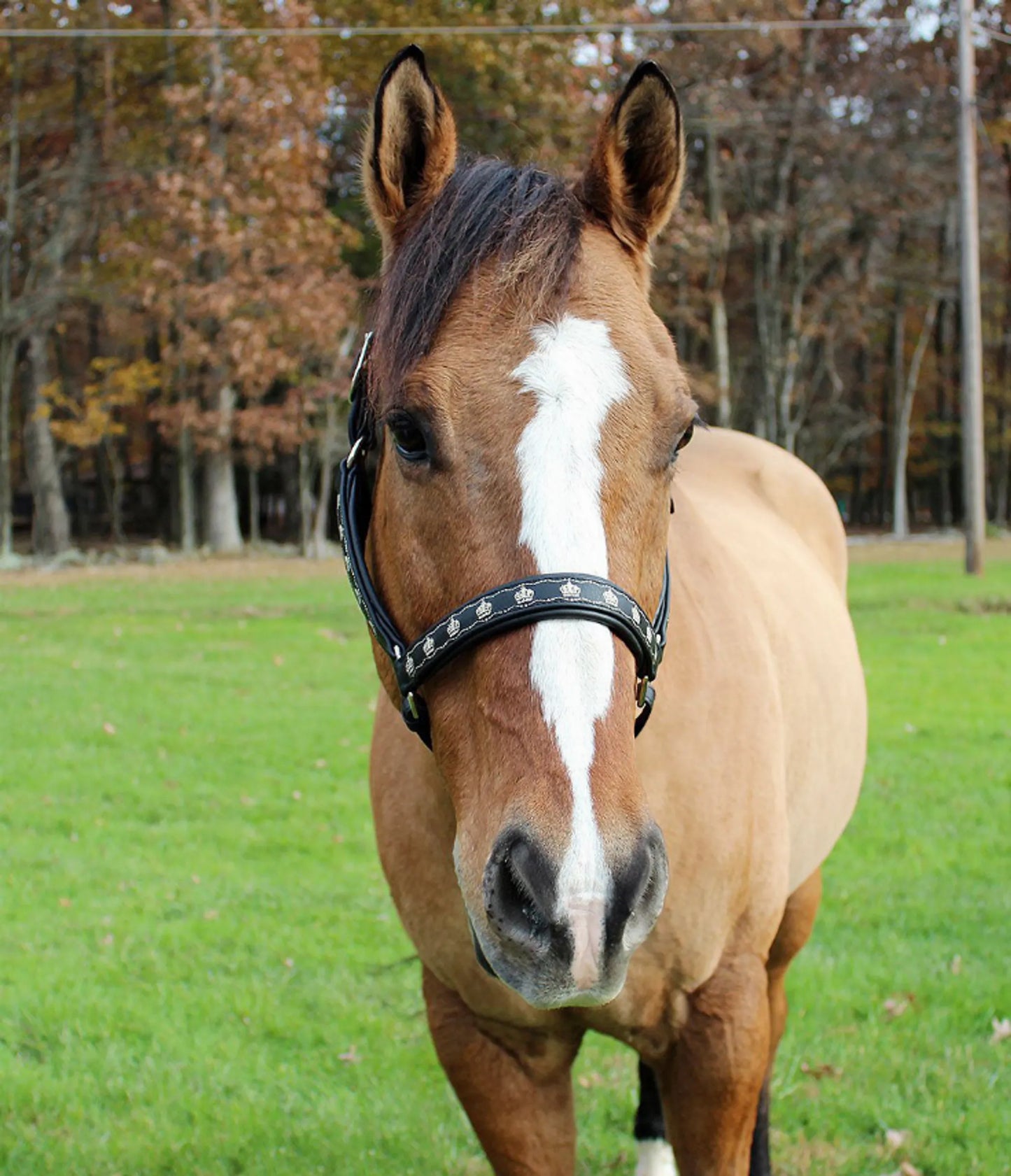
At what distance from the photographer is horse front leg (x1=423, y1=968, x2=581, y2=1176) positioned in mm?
2494

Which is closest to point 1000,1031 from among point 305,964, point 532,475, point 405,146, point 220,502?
point 305,964

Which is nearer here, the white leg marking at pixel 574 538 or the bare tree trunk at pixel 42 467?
the white leg marking at pixel 574 538

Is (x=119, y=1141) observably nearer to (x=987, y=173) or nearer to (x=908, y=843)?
(x=908, y=843)

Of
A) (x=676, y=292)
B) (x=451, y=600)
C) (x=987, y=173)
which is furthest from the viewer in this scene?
(x=987, y=173)

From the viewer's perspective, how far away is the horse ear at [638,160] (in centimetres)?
221

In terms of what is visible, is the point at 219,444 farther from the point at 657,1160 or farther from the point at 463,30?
the point at 657,1160

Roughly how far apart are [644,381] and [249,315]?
2313cm

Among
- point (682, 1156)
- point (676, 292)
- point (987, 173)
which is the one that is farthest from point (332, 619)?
point (987, 173)

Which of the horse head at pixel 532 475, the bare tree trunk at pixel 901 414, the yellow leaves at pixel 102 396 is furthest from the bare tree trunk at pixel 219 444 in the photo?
the horse head at pixel 532 475

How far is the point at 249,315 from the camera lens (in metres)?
23.9

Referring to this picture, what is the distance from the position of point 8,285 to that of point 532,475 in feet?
82.7

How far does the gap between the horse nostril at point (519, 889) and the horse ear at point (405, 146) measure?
121 centimetres

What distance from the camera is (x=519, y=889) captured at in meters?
1.64

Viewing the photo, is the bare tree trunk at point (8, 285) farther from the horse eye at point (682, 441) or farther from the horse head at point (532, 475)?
the horse eye at point (682, 441)
